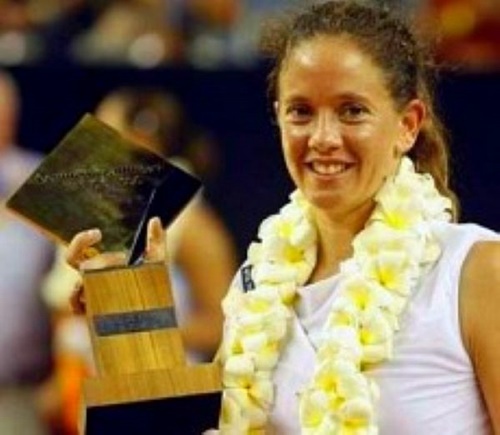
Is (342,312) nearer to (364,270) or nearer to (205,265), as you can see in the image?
(364,270)

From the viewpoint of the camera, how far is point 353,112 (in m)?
2.76

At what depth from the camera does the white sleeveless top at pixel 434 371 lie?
2.69 meters

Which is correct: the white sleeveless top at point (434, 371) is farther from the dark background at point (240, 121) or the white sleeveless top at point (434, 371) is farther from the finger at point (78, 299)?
the dark background at point (240, 121)

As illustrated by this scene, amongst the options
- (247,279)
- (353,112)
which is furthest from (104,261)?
(353,112)

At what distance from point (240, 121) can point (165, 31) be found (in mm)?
433

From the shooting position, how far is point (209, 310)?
4.90m

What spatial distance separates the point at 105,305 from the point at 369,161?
0.42 m

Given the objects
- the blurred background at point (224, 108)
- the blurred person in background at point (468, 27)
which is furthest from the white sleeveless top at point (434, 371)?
the blurred person in background at point (468, 27)

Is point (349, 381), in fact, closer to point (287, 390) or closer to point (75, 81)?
point (287, 390)

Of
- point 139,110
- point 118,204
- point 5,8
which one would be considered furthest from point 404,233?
point 5,8

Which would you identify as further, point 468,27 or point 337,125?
point 468,27

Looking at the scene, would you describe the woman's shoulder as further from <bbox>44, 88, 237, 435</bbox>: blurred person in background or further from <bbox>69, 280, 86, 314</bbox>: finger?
<bbox>44, 88, 237, 435</bbox>: blurred person in background

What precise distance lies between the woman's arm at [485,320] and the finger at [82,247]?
0.52m

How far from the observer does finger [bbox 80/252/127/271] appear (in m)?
2.81
